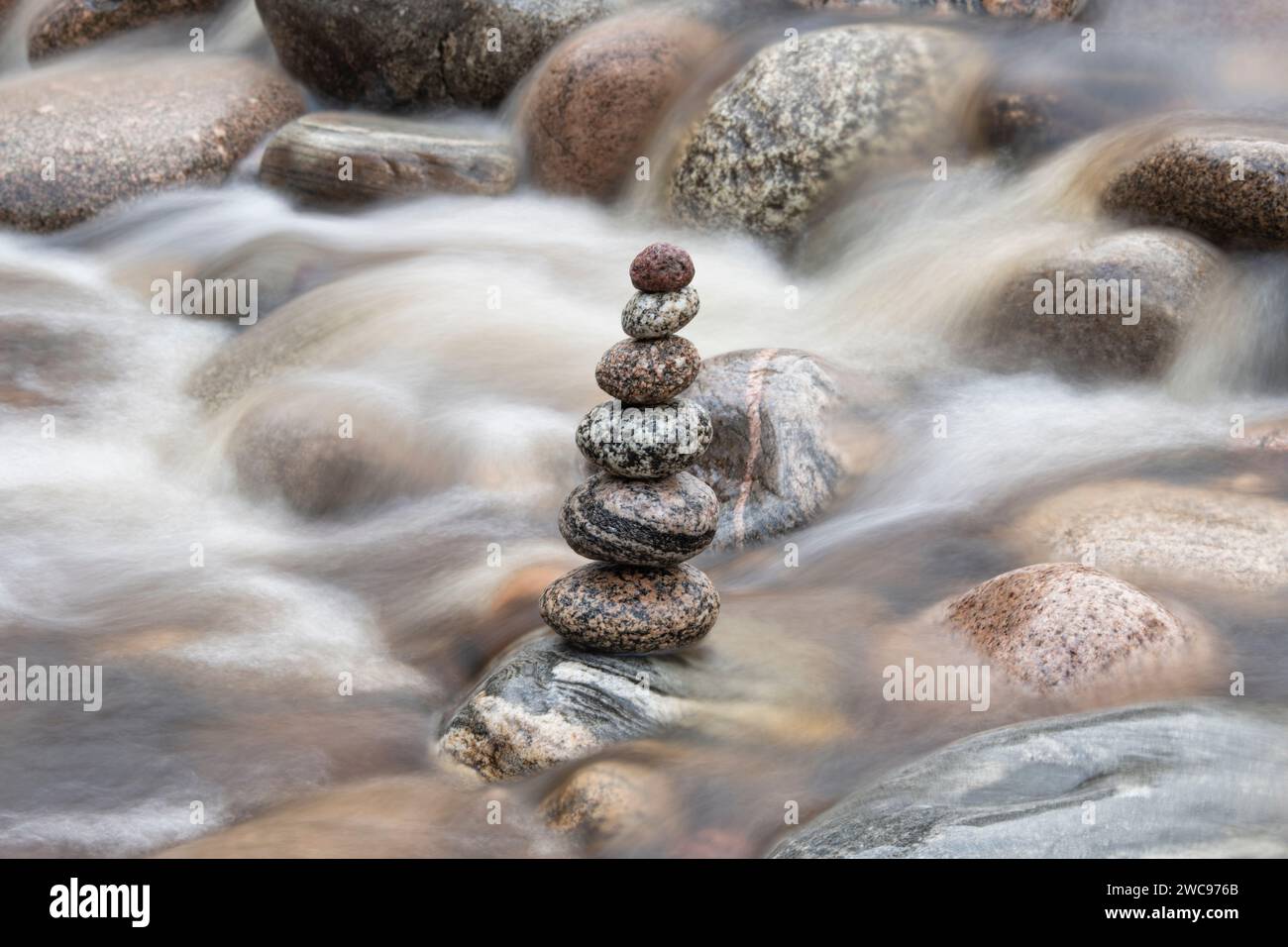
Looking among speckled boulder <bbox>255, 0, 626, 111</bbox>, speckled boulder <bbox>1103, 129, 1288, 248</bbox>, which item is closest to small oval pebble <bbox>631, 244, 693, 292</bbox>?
speckled boulder <bbox>1103, 129, 1288, 248</bbox>

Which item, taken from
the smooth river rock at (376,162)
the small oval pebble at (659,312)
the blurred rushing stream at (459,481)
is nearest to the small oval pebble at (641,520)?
the blurred rushing stream at (459,481)

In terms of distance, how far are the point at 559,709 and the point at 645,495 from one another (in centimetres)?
82

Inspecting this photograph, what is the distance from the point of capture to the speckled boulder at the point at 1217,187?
762 centimetres

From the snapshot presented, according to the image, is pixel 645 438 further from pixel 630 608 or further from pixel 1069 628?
pixel 1069 628

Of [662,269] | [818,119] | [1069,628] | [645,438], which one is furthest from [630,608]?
[818,119]

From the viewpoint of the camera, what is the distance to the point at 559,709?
16.0 feet

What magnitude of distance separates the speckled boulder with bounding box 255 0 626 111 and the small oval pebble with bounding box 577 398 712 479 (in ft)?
23.7

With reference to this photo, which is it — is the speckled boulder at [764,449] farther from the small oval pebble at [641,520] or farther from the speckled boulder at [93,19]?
the speckled boulder at [93,19]

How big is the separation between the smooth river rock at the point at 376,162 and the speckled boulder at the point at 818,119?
1.82 metres

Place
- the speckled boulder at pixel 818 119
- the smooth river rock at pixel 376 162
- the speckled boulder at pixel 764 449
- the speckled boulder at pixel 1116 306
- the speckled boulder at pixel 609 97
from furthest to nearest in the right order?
the smooth river rock at pixel 376 162
the speckled boulder at pixel 609 97
the speckled boulder at pixel 818 119
the speckled boulder at pixel 1116 306
the speckled boulder at pixel 764 449

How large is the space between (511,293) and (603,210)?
1777 millimetres

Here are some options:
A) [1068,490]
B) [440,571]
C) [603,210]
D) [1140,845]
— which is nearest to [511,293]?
[603,210]

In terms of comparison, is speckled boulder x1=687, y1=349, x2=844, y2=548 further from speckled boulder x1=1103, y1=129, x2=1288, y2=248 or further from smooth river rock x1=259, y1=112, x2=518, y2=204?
smooth river rock x1=259, y1=112, x2=518, y2=204

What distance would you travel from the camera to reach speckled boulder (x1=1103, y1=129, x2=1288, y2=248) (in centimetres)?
762
